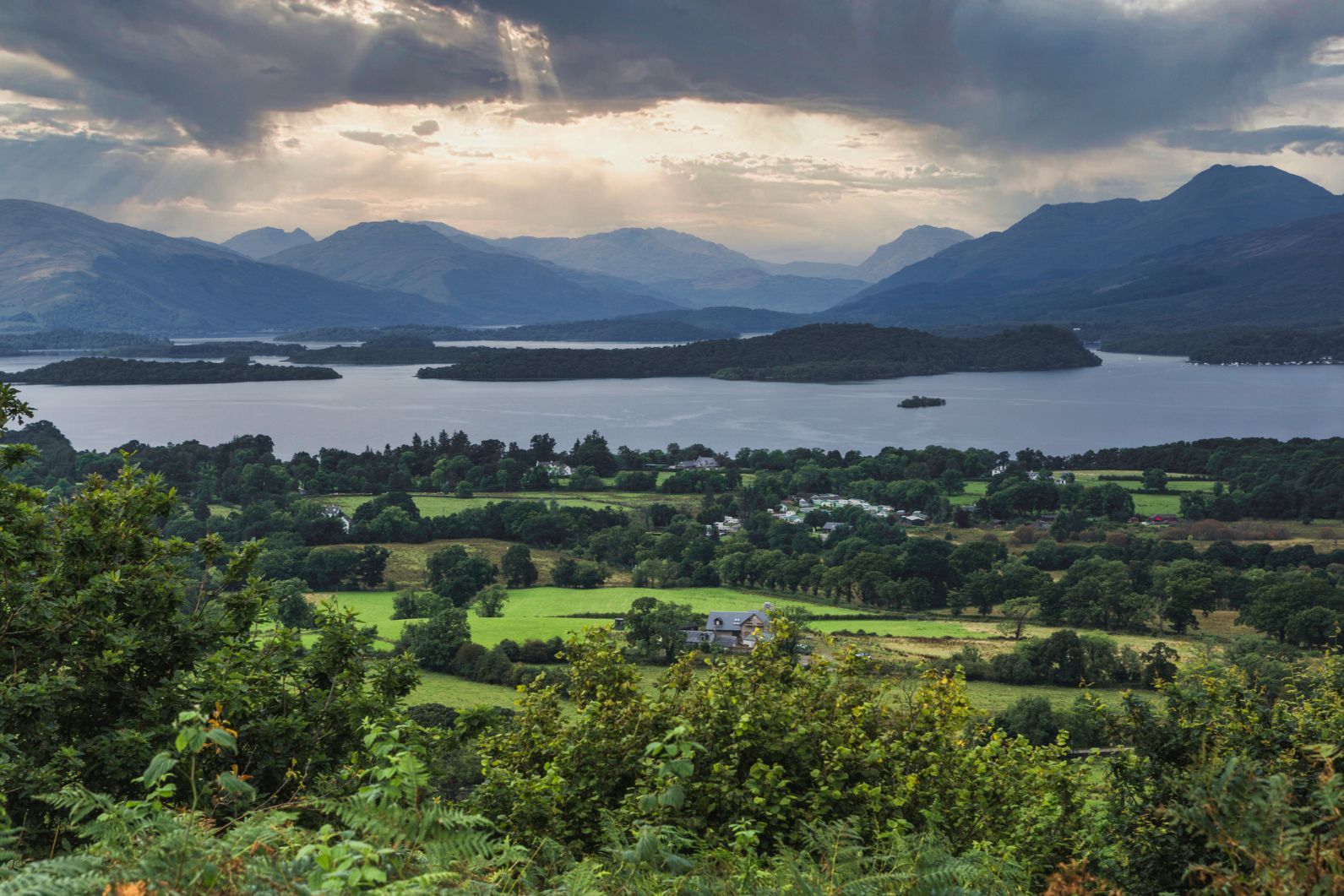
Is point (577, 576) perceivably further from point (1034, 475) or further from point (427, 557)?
point (1034, 475)

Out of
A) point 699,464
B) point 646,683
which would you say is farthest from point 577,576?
point 699,464

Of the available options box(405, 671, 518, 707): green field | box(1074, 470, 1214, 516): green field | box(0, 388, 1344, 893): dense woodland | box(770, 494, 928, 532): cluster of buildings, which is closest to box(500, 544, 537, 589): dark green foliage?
box(770, 494, 928, 532): cluster of buildings

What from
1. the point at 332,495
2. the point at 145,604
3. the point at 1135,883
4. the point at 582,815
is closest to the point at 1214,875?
the point at 1135,883

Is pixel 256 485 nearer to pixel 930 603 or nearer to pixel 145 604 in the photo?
pixel 930 603

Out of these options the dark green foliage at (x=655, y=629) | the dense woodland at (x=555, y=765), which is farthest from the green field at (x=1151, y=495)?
the dense woodland at (x=555, y=765)

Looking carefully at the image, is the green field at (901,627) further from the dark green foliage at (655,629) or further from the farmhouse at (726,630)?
the dark green foliage at (655,629)

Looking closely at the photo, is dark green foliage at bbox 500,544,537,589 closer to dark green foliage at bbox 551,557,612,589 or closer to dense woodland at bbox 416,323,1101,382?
dark green foliage at bbox 551,557,612,589

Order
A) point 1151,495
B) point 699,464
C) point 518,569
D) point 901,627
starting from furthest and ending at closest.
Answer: point 699,464 < point 1151,495 < point 518,569 < point 901,627
